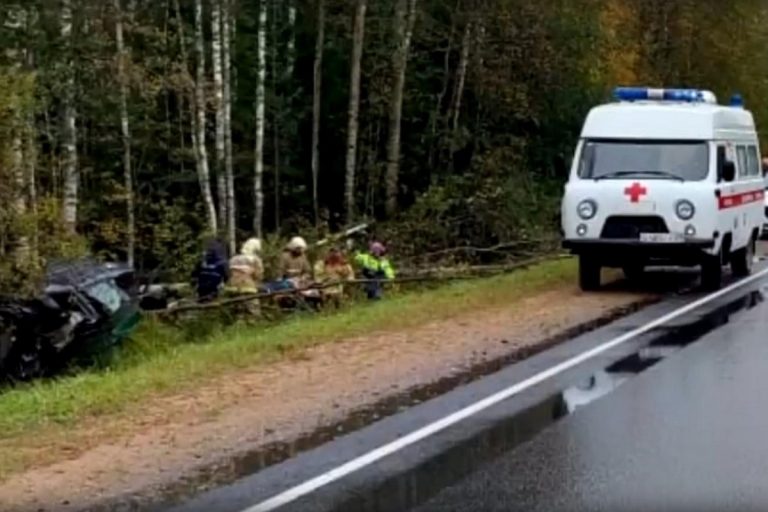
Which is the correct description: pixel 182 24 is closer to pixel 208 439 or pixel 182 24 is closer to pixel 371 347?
pixel 371 347

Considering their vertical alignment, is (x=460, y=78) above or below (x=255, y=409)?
above

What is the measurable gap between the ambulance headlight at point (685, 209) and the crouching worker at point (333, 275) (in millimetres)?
4669

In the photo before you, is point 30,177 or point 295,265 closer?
point 30,177

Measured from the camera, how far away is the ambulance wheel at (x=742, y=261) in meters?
23.4

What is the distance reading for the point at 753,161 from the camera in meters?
24.4

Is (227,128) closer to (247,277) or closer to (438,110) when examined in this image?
(438,110)

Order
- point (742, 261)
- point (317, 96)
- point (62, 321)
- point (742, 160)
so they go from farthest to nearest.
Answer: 1. point (317, 96)
2. point (742, 261)
3. point (742, 160)
4. point (62, 321)

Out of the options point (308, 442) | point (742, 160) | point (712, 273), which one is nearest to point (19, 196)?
point (308, 442)

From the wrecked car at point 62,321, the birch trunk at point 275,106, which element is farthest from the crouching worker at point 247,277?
the birch trunk at point 275,106

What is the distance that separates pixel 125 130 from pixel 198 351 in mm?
14157

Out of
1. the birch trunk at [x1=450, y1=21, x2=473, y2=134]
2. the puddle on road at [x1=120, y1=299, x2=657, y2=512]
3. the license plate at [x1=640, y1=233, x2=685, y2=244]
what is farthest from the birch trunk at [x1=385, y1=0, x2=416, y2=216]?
the puddle on road at [x1=120, y1=299, x2=657, y2=512]

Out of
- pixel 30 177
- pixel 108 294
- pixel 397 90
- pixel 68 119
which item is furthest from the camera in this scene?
pixel 397 90

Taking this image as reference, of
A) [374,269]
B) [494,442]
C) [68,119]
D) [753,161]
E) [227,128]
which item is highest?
[68,119]

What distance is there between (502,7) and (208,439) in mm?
26029
